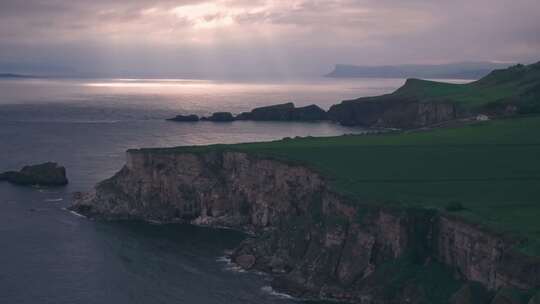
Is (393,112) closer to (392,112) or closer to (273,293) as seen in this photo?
(392,112)

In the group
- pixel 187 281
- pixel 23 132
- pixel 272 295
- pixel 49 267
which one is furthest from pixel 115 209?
pixel 23 132

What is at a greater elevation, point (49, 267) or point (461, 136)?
point (461, 136)

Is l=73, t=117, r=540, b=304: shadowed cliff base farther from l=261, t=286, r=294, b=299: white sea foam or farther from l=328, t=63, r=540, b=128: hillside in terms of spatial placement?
l=328, t=63, r=540, b=128: hillside

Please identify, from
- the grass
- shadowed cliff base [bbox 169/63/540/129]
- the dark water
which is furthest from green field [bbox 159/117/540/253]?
shadowed cliff base [bbox 169/63/540/129]

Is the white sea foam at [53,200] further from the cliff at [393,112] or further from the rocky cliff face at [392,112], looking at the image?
the rocky cliff face at [392,112]

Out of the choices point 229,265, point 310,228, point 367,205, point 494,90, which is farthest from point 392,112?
point 367,205

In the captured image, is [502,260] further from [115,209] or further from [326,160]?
[115,209]

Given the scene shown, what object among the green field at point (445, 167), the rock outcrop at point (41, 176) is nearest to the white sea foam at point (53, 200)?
the rock outcrop at point (41, 176)
